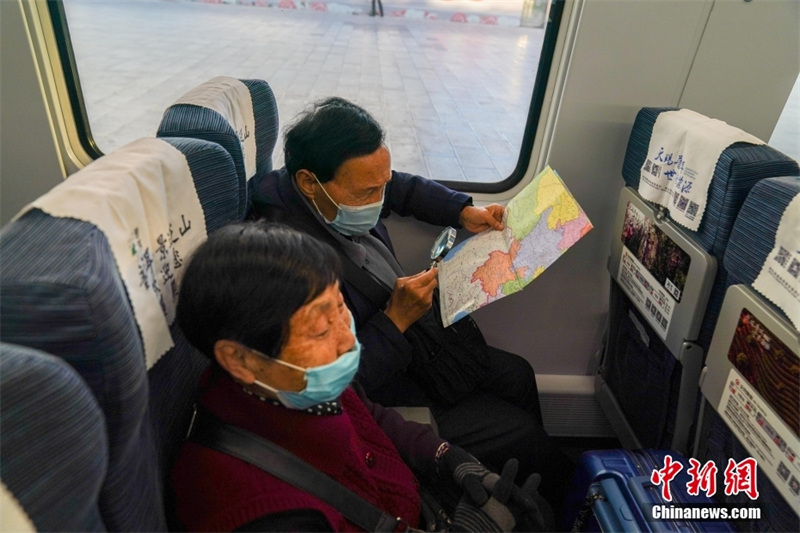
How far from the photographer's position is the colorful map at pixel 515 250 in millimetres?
1483

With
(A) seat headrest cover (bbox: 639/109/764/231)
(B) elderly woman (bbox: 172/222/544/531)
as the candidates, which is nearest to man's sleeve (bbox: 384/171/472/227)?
(A) seat headrest cover (bbox: 639/109/764/231)

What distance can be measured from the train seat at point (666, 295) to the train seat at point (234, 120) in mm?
1212

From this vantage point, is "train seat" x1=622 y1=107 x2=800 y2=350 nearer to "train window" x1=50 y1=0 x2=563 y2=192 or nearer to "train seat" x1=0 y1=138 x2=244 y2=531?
"train window" x1=50 y1=0 x2=563 y2=192

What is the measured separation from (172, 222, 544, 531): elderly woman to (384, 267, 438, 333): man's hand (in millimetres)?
442

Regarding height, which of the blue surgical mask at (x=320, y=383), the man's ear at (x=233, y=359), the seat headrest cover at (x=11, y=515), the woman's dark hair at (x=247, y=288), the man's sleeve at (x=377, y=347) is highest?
the seat headrest cover at (x=11, y=515)

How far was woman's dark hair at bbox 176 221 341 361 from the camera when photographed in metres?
0.90

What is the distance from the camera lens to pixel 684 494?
132 cm

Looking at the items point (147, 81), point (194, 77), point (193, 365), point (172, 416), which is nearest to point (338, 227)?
point (193, 365)

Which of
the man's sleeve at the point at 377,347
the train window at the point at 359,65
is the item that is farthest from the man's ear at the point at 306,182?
the train window at the point at 359,65

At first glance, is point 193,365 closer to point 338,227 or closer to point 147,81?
point 338,227

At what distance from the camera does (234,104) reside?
157 centimetres

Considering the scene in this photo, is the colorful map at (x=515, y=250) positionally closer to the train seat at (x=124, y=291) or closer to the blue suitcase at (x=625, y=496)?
the blue suitcase at (x=625, y=496)

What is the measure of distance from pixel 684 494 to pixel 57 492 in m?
1.39

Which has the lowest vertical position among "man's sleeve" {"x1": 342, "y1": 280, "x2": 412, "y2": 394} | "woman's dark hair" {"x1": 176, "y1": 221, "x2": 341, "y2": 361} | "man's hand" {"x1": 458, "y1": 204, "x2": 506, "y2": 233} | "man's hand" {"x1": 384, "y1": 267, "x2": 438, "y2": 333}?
"man's sleeve" {"x1": 342, "y1": 280, "x2": 412, "y2": 394}
